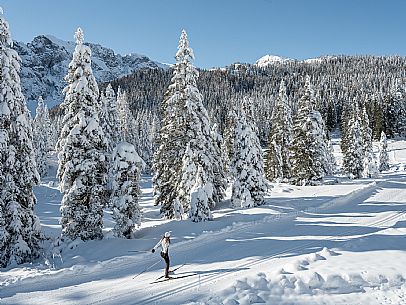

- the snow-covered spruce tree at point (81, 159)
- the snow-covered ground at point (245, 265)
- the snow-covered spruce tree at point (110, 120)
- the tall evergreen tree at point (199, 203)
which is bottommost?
the snow-covered ground at point (245, 265)

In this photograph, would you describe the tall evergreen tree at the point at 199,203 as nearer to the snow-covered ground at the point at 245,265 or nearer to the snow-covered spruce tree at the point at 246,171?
the snow-covered ground at the point at 245,265

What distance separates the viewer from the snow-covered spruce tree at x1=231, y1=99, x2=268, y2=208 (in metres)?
32.6

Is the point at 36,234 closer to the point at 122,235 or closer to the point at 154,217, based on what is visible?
the point at 122,235

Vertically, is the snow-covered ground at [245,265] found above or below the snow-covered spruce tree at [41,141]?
below

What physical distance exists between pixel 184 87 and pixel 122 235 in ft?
40.6

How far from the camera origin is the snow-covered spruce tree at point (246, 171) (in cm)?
3256

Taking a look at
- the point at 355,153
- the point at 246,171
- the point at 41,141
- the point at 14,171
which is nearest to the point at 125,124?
the point at 41,141

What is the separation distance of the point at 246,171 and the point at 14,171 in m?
19.3

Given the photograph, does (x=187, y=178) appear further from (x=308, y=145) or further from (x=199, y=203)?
(x=308, y=145)

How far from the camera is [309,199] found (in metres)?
32.7

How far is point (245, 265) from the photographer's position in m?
15.2

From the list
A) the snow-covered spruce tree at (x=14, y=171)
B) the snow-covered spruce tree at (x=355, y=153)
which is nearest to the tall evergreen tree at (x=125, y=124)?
the snow-covered spruce tree at (x=355, y=153)

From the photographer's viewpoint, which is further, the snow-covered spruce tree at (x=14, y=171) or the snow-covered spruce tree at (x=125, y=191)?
the snow-covered spruce tree at (x=125, y=191)

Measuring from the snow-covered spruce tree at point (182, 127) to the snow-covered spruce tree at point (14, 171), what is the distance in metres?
10.7
